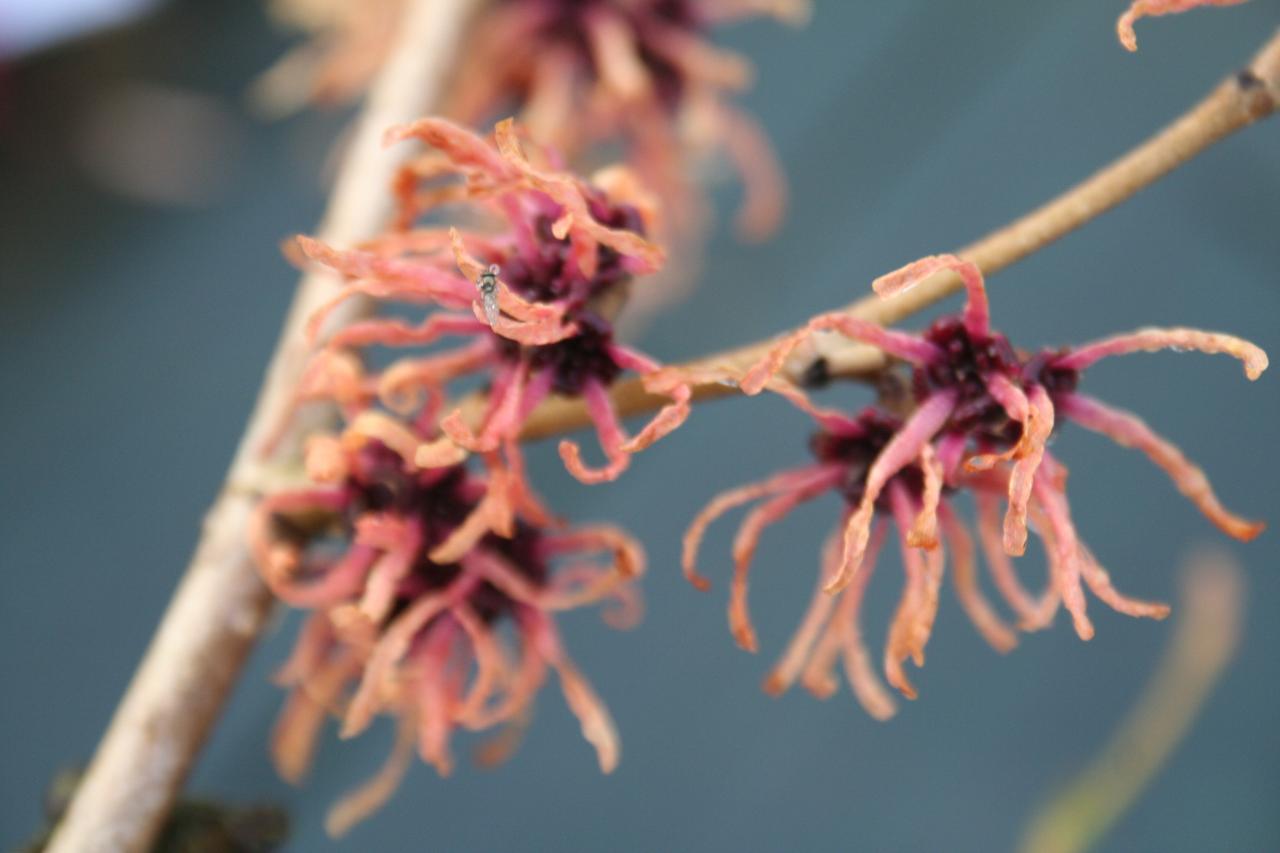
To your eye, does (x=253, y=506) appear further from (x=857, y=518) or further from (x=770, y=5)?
(x=770, y=5)

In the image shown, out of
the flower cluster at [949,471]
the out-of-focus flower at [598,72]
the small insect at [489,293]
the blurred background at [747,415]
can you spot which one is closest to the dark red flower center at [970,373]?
the flower cluster at [949,471]

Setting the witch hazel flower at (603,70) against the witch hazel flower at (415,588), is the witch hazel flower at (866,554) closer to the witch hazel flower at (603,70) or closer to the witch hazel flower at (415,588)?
the witch hazel flower at (415,588)

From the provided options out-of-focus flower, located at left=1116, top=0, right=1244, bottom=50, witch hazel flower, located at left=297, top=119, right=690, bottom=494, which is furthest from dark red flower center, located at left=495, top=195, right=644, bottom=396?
out-of-focus flower, located at left=1116, top=0, right=1244, bottom=50

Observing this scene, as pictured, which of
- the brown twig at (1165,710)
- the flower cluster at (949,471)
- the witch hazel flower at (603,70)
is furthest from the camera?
the brown twig at (1165,710)

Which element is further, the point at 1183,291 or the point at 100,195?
the point at 100,195

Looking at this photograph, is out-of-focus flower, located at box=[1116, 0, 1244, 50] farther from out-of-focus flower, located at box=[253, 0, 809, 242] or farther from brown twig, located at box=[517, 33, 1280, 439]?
out-of-focus flower, located at box=[253, 0, 809, 242]

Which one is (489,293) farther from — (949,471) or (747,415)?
(747,415)

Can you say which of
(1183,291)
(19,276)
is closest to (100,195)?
(19,276)
